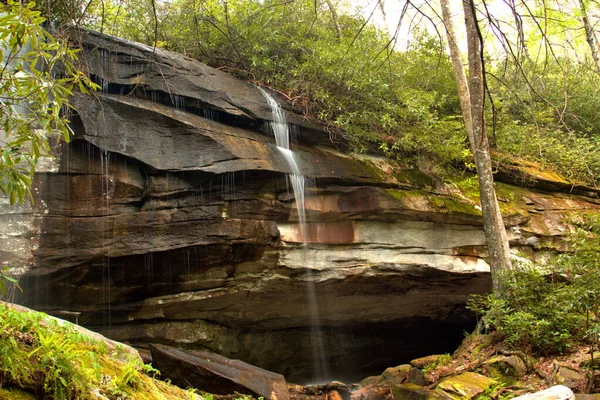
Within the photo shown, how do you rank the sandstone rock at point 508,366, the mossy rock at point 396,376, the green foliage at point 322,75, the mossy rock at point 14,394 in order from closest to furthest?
the mossy rock at point 14,394
the sandstone rock at point 508,366
the mossy rock at point 396,376
the green foliage at point 322,75

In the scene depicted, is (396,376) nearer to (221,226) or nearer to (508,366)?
(508,366)

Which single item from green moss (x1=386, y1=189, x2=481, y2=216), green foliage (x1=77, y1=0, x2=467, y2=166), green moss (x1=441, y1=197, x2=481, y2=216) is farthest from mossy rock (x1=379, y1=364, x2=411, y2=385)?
green foliage (x1=77, y1=0, x2=467, y2=166)

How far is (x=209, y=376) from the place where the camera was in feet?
19.2

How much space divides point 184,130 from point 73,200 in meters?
2.28

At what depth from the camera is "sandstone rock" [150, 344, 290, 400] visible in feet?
19.1

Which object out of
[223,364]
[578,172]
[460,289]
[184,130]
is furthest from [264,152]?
[578,172]

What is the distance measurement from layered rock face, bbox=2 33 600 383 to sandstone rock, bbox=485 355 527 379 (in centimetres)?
313

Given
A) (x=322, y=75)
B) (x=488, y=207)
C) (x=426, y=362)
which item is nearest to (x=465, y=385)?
(x=426, y=362)

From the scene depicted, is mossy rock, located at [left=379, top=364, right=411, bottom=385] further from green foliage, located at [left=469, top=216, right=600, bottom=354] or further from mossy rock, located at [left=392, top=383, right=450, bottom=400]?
green foliage, located at [left=469, top=216, right=600, bottom=354]

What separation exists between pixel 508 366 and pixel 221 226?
510cm

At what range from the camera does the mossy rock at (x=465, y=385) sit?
582 centimetres

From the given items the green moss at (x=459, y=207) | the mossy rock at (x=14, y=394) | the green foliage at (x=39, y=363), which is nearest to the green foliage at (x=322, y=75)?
the green moss at (x=459, y=207)

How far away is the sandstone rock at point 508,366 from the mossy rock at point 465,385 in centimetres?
36

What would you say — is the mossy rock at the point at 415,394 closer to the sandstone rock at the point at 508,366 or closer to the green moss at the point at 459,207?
the sandstone rock at the point at 508,366
